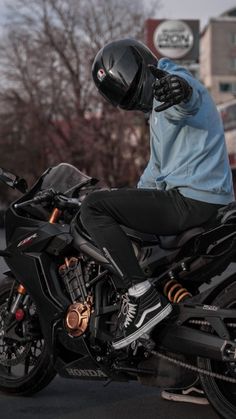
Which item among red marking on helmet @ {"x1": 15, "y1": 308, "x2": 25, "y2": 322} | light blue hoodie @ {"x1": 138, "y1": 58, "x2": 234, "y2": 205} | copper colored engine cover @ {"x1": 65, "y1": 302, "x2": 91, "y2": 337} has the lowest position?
red marking on helmet @ {"x1": 15, "y1": 308, "x2": 25, "y2": 322}

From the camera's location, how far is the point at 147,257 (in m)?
4.07

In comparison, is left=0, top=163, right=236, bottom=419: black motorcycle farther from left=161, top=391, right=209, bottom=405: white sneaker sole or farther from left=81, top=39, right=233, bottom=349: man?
left=161, top=391, right=209, bottom=405: white sneaker sole

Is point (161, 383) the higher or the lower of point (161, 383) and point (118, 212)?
the lower

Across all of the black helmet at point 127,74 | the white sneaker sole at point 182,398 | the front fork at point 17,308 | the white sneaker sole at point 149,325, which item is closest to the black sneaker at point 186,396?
the white sneaker sole at point 182,398

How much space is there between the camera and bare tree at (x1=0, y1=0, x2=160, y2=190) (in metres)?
41.3

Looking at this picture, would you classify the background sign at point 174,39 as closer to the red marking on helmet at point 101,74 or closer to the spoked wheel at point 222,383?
the red marking on helmet at point 101,74

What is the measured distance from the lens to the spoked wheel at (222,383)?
3844 mm

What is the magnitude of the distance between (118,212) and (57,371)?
1099 millimetres

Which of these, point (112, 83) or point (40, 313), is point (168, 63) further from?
point (40, 313)

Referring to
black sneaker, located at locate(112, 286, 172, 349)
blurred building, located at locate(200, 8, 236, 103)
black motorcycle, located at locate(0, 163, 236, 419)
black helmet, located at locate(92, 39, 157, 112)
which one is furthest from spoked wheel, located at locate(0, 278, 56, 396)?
blurred building, located at locate(200, 8, 236, 103)

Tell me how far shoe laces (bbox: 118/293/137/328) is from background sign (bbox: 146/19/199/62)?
29.5 meters

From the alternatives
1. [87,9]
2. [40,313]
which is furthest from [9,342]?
[87,9]

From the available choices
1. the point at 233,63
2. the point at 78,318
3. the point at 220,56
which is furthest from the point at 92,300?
the point at 233,63

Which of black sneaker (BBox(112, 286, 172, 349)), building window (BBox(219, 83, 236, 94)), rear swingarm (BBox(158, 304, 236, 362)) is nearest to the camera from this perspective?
rear swingarm (BBox(158, 304, 236, 362))
